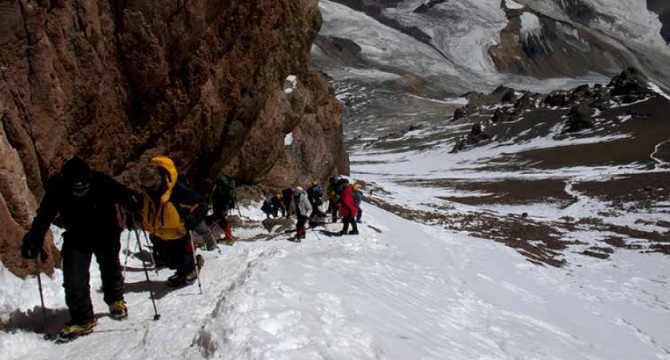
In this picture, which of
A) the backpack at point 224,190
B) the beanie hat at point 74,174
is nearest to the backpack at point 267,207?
the backpack at point 224,190

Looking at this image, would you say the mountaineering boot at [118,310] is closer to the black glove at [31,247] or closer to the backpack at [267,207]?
the black glove at [31,247]

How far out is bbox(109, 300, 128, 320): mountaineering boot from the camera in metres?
6.71

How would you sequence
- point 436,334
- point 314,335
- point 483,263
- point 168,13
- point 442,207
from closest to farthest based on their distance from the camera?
point 314,335 → point 436,334 → point 168,13 → point 483,263 → point 442,207

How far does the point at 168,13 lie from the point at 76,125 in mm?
4834

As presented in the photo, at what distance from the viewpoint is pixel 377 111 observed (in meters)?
190

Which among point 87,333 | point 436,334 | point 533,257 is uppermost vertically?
point 87,333

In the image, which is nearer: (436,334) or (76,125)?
(436,334)

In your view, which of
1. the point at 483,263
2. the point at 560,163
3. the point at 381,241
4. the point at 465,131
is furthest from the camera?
the point at 465,131

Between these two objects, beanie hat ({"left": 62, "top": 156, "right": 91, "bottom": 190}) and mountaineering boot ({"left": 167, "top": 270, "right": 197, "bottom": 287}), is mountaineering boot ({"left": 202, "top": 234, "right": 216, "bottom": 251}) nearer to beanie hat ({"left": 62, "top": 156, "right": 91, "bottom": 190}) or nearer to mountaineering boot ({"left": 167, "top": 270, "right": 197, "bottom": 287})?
mountaineering boot ({"left": 167, "top": 270, "right": 197, "bottom": 287})

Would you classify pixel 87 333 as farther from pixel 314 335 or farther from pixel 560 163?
pixel 560 163

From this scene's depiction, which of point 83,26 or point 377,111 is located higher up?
point 83,26

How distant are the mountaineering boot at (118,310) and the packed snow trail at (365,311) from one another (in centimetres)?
9

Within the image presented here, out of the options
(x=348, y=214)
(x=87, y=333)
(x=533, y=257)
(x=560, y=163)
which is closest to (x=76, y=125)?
(x=87, y=333)

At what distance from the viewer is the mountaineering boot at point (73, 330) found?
20.0ft
